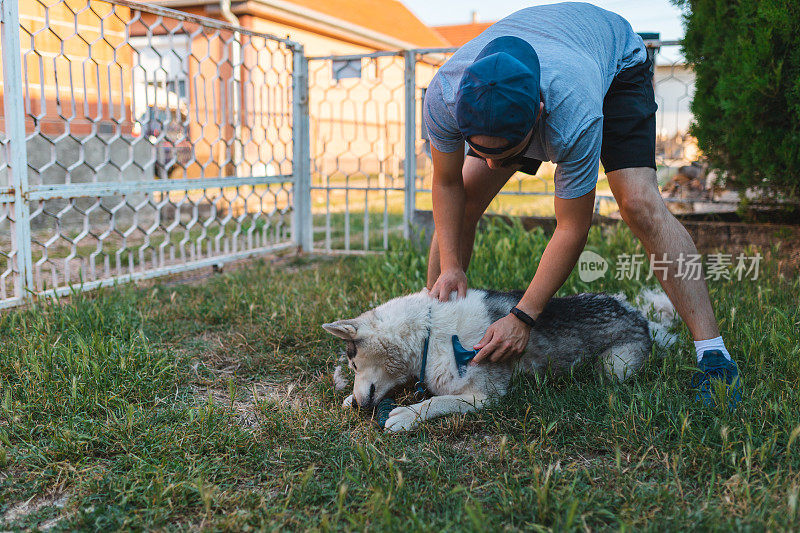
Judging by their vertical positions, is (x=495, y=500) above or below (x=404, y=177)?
below

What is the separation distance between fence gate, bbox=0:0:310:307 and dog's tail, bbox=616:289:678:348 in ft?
11.7

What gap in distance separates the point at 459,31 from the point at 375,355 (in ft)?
93.8

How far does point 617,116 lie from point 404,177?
401cm

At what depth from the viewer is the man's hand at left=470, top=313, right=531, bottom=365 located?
257 cm

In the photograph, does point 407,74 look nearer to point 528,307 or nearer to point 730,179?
point 730,179

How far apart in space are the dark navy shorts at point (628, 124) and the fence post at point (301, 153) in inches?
170

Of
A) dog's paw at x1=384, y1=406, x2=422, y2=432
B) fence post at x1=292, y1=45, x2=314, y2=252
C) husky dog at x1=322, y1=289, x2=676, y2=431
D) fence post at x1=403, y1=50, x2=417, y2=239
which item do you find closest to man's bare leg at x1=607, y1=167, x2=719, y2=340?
husky dog at x1=322, y1=289, x2=676, y2=431

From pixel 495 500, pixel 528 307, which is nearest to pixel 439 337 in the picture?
pixel 528 307

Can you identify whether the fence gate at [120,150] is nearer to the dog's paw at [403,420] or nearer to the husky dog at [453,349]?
the husky dog at [453,349]

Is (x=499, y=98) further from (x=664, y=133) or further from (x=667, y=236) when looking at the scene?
(x=664, y=133)

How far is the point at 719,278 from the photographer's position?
464cm

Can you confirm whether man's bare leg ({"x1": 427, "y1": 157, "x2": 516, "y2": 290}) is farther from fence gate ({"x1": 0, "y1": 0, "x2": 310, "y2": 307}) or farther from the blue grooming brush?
fence gate ({"x1": 0, "y1": 0, "x2": 310, "y2": 307})

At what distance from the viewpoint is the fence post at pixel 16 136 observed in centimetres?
420

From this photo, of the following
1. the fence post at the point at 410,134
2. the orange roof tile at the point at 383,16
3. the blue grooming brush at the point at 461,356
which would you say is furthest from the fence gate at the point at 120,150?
the orange roof tile at the point at 383,16
